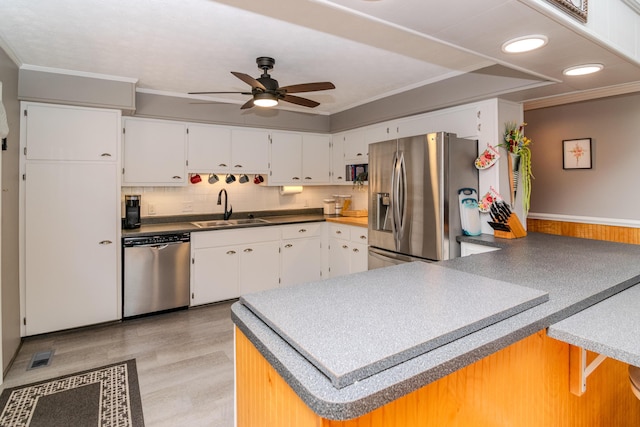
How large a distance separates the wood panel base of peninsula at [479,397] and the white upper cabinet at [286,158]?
3.46m

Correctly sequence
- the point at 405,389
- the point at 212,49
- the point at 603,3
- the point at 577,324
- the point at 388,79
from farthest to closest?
the point at 388,79, the point at 212,49, the point at 603,3, the point at 577,324, the point at 405,389

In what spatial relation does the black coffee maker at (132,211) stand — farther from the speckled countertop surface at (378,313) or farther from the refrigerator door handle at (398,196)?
the speckled countertop surface at (378,313)

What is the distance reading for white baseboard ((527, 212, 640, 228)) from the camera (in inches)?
155

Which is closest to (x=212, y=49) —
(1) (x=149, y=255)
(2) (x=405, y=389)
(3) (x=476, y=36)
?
(3) (x=476, y=36)

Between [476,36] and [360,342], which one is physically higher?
[476,36]

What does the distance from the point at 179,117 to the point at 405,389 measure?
152 inches

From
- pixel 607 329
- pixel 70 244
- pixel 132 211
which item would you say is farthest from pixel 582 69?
pixel 70 244

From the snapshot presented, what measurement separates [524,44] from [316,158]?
3.36 metres

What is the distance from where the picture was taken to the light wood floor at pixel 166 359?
2213mm

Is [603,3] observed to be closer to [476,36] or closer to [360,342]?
[476,36]

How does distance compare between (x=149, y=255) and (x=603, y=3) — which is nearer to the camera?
(x=603, y=3)

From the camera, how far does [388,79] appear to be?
11.4 feet

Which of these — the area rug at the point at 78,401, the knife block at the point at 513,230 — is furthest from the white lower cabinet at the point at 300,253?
the knife block at the point at 513,230

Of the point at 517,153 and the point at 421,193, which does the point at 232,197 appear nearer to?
the point at 421,193
